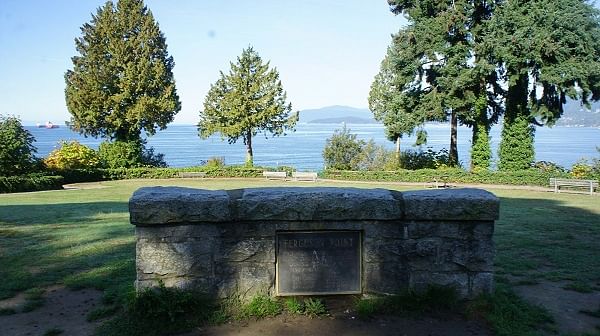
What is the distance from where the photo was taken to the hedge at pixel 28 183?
24219mm

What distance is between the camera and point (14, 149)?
2544 centimetres

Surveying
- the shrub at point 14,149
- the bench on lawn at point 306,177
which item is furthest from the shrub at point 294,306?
the shrub at point 14,149

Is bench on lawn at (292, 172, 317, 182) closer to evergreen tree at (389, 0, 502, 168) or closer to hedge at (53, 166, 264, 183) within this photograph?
hedge at (53, 166, 264, 183)

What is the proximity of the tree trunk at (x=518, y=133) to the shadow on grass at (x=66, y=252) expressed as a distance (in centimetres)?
2380

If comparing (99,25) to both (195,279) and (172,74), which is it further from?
(195,279)

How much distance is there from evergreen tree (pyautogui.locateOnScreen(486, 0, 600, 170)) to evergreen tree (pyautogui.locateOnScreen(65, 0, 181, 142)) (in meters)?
23.9

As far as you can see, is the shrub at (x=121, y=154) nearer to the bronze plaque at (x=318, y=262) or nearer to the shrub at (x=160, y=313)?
the shrub at (x=160, y=313)

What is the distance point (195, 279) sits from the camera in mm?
4551

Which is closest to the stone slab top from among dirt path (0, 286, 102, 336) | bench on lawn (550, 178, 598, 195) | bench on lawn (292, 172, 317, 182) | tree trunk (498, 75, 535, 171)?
dirt path (0, 286, 102, 336)

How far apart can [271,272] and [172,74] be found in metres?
36.6

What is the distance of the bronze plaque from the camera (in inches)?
185

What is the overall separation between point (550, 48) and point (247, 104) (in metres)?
22.4

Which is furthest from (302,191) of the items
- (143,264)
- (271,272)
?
(143,264)

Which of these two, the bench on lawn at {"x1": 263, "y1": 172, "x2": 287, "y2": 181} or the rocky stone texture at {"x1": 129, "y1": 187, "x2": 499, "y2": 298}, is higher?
the rocky stone texture at {"x1": 129, "y1": 187, "x2": 499, "y2": 298}
